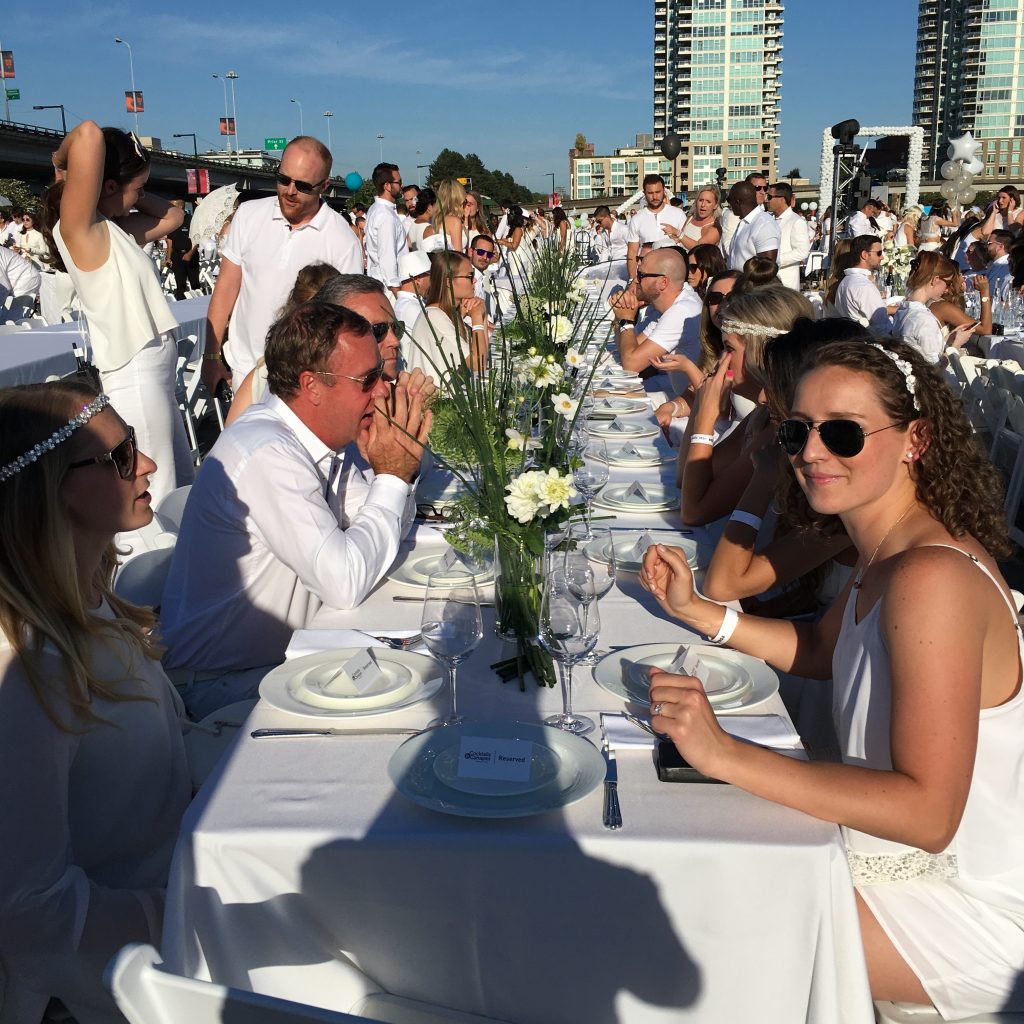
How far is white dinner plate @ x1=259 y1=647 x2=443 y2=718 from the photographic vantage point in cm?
172

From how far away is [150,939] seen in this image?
58.3 inches

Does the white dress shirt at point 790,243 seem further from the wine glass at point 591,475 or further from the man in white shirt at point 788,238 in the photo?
the wine glass at point 591,475

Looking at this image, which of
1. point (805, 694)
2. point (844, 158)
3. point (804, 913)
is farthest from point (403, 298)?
point (844, 158)

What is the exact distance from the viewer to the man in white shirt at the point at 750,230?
975 cm

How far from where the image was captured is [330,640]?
2.03m

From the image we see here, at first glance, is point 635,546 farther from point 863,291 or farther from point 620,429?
point 863,291

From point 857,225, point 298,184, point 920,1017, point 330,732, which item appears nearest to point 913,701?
point 920,1017

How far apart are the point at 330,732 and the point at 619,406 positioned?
3.23 metres

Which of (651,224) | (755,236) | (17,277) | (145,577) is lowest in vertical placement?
(145,577)

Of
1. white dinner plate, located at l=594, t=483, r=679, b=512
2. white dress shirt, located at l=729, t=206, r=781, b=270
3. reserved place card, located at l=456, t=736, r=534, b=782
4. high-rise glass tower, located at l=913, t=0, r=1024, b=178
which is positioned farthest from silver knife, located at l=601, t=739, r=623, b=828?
high-rise glass tower, located at l=913, t=0, r=1024, b=178

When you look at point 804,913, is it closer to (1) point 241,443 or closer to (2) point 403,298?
(1) point 241,443

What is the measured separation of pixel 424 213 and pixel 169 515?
7028 mm

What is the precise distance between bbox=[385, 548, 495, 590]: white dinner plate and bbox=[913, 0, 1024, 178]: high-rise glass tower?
118 m

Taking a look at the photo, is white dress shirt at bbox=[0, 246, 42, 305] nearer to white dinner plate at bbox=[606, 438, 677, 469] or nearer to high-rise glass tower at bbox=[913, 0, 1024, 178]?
white dinner plate at bbox=[606, 438, 677, 469]
